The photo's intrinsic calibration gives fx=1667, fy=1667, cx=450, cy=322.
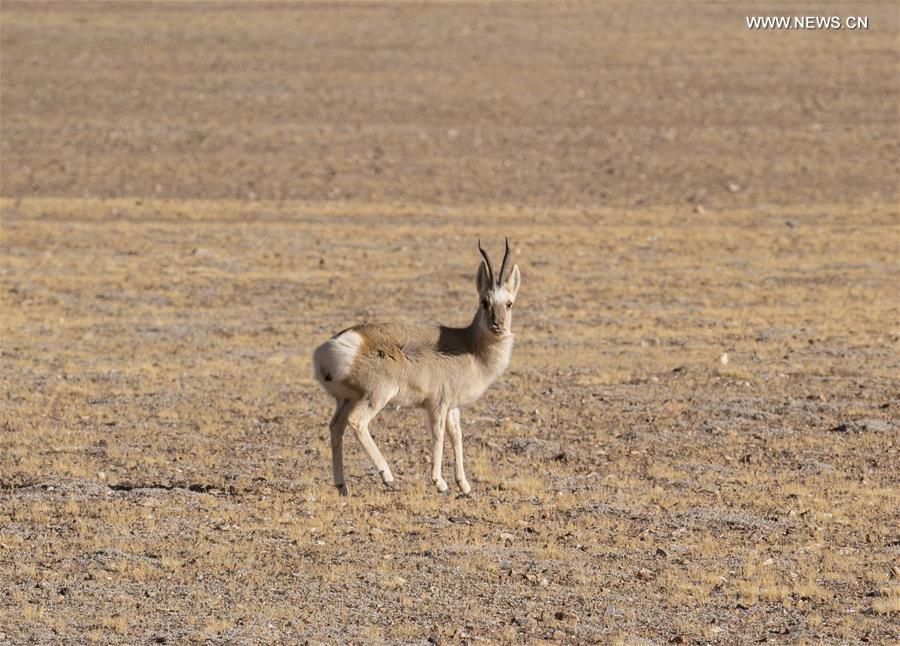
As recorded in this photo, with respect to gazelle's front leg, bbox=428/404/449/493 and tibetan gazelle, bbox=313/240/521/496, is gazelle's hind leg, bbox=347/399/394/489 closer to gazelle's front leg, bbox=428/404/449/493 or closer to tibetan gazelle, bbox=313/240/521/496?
tibetan gazelle, bbox=313/240/521/496

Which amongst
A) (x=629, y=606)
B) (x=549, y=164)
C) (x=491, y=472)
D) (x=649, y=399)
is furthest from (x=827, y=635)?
(x=549, y=164)

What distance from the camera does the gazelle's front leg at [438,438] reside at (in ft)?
39.8

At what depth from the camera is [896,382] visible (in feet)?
57.1

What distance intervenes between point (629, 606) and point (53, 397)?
8.35 metres

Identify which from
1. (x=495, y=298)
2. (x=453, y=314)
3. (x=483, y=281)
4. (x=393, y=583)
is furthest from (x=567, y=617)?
(x=453, y=314)

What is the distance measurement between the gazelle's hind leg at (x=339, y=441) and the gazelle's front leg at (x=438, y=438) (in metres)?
0.65

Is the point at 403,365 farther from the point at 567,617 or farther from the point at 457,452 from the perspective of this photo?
the point at 567,617

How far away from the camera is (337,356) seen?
11.6m

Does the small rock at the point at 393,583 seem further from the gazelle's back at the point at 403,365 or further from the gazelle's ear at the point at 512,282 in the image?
the gazelle's ear at the point at 512,282

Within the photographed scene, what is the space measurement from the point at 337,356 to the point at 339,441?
28.5 inches

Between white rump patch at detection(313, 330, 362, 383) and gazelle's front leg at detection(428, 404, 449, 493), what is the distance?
2.91 feet

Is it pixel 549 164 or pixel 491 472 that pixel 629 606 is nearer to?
pixel 491 472

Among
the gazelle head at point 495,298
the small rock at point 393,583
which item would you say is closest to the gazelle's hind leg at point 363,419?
the gazelle head at point 495,298

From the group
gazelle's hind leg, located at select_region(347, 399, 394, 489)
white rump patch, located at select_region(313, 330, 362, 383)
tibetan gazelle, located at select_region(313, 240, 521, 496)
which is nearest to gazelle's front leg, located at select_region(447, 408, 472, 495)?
tibetan gazelle, located at select_region(313, 240, 521, 496)
